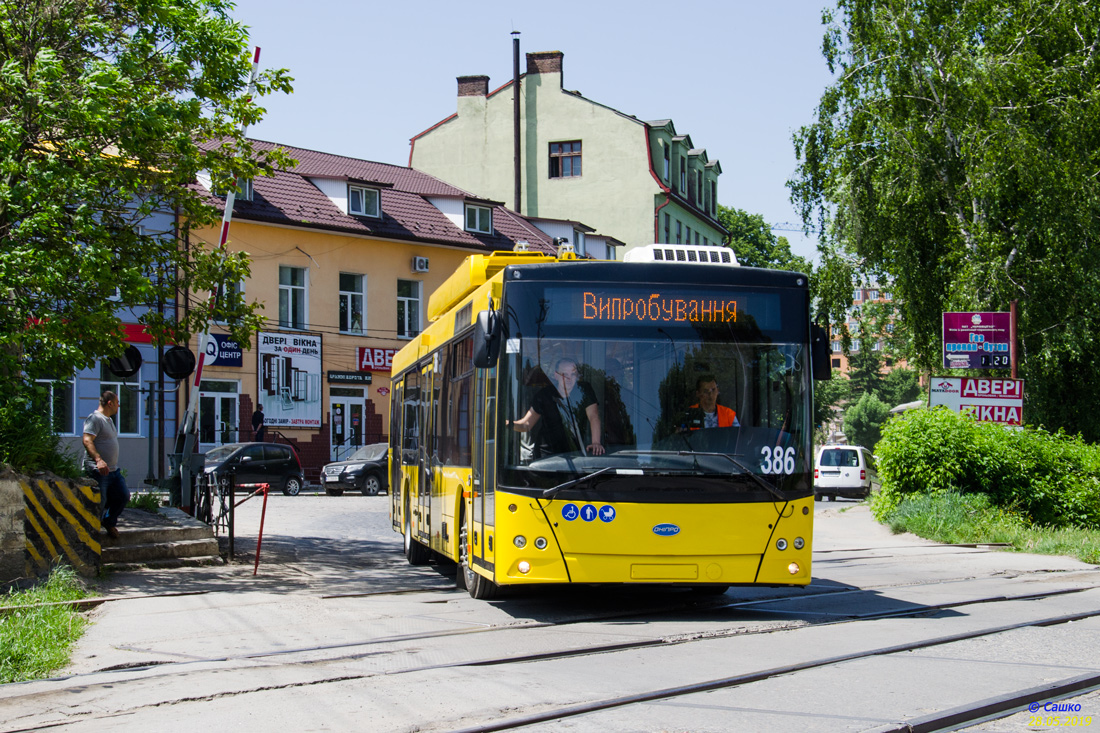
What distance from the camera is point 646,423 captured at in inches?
350

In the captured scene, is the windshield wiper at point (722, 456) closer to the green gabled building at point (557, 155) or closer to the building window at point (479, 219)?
the building window at point (479, 219)

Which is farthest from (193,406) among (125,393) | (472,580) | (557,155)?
(557,155)

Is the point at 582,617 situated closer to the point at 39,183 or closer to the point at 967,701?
the point at 967,701

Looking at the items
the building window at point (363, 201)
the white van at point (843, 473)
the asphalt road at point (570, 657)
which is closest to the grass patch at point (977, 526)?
the asphalt road at point (570, 657)

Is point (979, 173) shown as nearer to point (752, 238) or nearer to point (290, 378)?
point (290, 378)

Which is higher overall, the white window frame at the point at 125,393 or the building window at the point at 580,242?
the building window at the point at 580,242

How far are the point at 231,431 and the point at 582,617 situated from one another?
28.1 metres

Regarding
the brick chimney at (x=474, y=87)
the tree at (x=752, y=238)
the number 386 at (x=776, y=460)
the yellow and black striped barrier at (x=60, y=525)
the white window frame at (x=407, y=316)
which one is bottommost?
the yellow and black striped barrier at (x=60, y=525)

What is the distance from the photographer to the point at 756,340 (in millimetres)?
9266

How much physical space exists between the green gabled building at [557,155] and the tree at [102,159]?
38225 millimetres

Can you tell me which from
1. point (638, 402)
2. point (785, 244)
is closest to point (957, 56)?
point (638, 402)

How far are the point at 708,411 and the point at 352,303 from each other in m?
32.3

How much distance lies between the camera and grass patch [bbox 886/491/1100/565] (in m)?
16.4

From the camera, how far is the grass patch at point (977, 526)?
16.4 m
